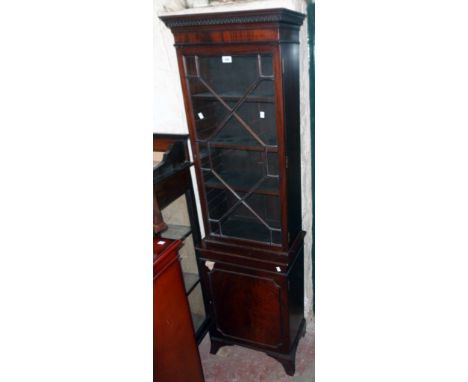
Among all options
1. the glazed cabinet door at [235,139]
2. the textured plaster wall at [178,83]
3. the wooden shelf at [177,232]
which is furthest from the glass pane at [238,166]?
the wooden shelf at [177,232]

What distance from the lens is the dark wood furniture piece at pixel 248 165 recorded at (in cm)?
142

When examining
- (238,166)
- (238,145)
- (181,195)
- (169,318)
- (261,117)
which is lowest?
(169,318)

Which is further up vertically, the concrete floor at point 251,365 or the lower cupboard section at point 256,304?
the lower cupboard section at point 256,304

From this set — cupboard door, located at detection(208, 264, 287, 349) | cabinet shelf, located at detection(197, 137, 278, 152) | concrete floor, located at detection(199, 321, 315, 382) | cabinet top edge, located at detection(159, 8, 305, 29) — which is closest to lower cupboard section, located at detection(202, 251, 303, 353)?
cupboard door, located at detection(208, 264, 287, 349)

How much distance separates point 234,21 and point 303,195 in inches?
41.0

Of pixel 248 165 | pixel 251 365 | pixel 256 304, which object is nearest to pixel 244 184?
pixel 248 165

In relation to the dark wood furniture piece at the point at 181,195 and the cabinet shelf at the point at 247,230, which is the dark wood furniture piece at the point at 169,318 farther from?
the cabinet shelf at the point at 247,230

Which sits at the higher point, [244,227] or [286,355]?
[244,227]

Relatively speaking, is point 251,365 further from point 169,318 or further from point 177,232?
point 169,318

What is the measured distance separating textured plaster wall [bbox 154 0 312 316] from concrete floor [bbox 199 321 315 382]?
378 millimetres

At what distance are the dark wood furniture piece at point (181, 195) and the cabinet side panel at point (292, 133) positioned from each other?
0.61 meters

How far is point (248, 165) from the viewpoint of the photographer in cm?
195

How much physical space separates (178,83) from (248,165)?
2.07 ft

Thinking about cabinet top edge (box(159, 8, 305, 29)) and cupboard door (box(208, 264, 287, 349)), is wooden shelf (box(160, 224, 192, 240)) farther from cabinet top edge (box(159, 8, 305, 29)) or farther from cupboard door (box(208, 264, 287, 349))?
cabinet top edge (box(159, 8, 305, 29))
